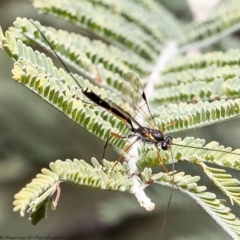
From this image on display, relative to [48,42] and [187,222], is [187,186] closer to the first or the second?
[48,42]

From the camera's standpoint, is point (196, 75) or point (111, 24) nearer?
point (196, 75)

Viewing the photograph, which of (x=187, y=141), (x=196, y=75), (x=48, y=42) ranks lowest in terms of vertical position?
(x=187, y=141)

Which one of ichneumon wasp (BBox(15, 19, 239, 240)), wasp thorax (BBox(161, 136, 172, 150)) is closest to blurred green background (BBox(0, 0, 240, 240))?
ichneumon wasp (BBox(15, 19, 239, 240))

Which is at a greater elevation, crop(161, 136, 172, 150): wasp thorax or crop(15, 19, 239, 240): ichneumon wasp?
crop(15, 19, 239, 240): ichneumon wasp

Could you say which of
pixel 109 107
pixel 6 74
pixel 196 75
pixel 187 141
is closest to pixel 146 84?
pixel 196 75

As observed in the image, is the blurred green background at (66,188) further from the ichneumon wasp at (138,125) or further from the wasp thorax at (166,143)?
the wasp thorax at (166,143)

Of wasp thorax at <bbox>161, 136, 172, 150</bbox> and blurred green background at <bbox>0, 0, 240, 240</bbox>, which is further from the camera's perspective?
blurred green background at <bbox>0, 0, 240, 240</bbox>

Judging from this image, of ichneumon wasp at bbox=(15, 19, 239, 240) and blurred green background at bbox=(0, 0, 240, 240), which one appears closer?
ichneumon wasp at bbox=(15, 19, 239, 240)

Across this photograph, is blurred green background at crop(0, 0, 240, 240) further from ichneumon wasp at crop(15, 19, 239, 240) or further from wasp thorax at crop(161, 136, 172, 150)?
wasp thorax at crop(161, 136, 172, 150)

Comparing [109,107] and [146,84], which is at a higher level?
[146,84]
